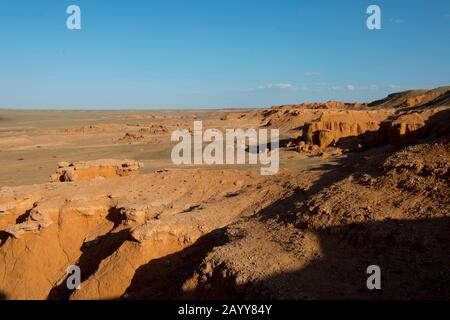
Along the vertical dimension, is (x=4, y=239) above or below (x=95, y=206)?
below

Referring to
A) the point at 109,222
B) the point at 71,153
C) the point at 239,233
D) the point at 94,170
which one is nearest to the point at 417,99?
the point at 71,153

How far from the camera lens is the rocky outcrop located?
1538cm

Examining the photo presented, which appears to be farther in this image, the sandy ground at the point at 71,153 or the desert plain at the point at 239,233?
the sandy ground at the point at 71,153

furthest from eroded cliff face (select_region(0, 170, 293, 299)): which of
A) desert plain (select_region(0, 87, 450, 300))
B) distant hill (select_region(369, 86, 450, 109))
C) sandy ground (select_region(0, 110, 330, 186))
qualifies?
distant hill (select_region(369, 86, 450, 109))

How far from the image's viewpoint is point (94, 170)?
1555 centimetres

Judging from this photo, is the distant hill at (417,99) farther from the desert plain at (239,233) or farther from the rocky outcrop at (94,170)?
the desert plain at (239,233)

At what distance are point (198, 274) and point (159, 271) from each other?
199 cm

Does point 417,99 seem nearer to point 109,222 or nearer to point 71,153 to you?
point 71,153

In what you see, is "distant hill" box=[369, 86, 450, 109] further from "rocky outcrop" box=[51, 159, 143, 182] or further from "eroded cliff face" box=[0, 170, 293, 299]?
"eroded cliff face" box=[0, 170, 293, 299]

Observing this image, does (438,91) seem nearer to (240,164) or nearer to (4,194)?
(240,164)

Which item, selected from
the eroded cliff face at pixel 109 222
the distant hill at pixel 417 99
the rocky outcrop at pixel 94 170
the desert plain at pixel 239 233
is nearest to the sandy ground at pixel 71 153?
the rocky outcrop at pixel 94 170

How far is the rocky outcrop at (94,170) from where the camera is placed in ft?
50.5

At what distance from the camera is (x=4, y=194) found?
40.8 ft
